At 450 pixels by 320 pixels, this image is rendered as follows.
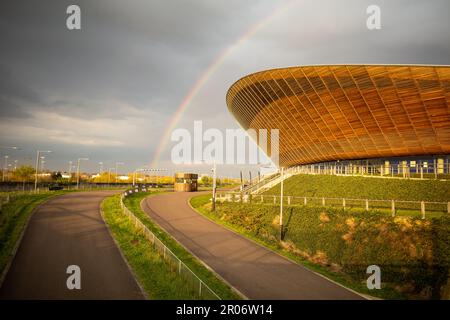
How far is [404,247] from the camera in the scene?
1441cm

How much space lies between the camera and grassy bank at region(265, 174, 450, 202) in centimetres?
2205

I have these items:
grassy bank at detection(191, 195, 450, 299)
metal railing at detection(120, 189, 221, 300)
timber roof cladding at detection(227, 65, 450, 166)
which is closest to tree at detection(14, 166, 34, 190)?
timber roof cladding at detection(227, 65, 450, 166)

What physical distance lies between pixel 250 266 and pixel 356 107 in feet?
89.6

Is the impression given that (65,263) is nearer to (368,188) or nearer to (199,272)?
(199,272)

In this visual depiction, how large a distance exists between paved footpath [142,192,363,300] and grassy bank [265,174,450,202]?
36.9ft

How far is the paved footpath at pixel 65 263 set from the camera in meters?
10.5

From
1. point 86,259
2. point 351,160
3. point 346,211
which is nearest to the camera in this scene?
point 86,259

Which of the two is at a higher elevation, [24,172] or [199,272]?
[24,172]

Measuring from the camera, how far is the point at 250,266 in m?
14.3

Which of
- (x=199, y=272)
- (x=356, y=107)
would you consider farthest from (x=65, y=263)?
(x=356, y=107)
